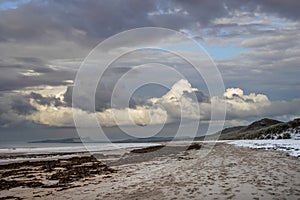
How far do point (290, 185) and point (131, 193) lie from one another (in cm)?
665

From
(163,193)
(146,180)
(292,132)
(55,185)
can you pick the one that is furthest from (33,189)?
(292,132)

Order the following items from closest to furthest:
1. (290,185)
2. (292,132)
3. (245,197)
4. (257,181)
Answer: (245,197), (290,185), (257,181), (292,132)

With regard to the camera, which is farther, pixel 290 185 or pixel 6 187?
pixel 6 187

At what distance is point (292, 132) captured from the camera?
64.2m

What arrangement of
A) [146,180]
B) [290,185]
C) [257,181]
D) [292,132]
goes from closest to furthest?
[290,185] < [257,181] < [146,180] < [292,132]

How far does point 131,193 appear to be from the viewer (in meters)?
14.8

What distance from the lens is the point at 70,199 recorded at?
1468 cm

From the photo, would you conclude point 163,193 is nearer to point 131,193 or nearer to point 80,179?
point 131,193

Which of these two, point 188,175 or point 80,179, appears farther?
point 80,179

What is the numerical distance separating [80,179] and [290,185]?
12439 millimetres

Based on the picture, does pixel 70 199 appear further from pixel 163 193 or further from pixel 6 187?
pixel 6 187

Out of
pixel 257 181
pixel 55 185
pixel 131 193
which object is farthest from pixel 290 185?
pixel 55 185

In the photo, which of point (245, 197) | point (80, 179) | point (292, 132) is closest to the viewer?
point (245, 197)

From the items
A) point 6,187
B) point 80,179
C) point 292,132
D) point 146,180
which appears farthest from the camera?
point 292,132
